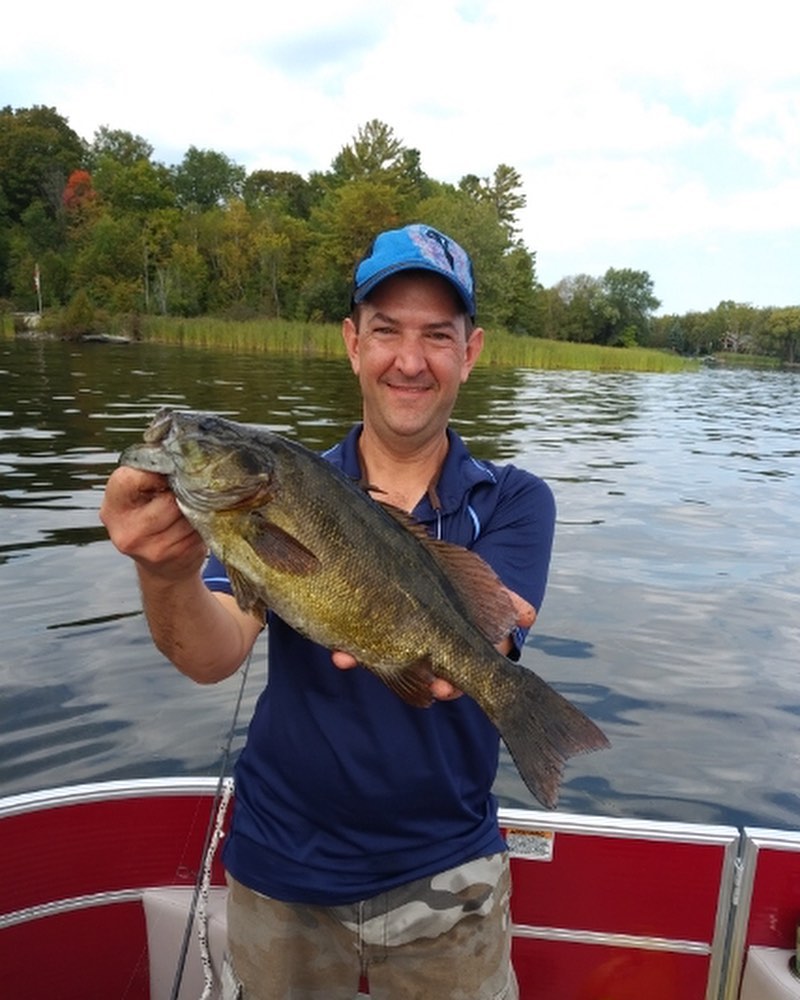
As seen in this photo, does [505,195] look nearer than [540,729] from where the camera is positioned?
No

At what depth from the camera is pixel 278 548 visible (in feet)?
7.19

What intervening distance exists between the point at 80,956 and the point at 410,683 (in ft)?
6.63

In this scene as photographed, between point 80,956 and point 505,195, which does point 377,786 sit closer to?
point 80,956

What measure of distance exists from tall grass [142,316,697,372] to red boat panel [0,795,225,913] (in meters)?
40.9

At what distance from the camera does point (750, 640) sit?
7672mm

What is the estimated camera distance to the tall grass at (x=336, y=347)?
45.2 meters

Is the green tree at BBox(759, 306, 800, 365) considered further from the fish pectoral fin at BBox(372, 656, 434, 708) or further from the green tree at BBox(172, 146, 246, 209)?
the fish pectoral fin at BBox(372, 656, 434, 708)

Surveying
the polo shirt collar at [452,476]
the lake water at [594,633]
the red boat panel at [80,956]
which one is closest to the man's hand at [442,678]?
the polo shirt collar at [452,476]

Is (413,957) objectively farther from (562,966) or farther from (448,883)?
(562,966)

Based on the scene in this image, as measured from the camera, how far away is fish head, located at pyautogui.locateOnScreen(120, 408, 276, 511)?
212 centimetres

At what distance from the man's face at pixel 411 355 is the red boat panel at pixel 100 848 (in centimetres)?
170

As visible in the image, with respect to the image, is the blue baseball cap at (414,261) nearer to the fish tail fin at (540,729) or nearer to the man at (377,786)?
the man at (377,786)

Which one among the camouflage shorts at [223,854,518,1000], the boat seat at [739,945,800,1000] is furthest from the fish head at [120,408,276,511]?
the boat seat at [739,945,800,1000]

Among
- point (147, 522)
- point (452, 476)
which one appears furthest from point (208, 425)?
point (452, 476)
